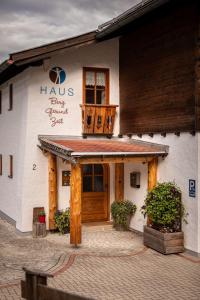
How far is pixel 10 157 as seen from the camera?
54.3ft

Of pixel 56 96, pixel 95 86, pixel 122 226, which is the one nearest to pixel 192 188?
pixel 122 226

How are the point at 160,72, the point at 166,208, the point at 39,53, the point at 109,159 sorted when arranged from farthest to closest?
the point at 39,53
the point at 160,72
the point at 109,159
the point at 166,208

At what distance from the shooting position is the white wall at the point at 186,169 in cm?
1135

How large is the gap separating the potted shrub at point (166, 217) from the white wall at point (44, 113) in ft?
13.9

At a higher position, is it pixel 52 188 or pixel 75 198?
pixel 52 188

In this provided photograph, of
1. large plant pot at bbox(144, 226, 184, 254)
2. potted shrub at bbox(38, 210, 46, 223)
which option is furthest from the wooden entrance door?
large plant pot at bbox(144, 226, 184, 254)

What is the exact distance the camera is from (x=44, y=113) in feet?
48.2

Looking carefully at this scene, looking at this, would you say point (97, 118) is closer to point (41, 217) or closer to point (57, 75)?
point (57, 75)

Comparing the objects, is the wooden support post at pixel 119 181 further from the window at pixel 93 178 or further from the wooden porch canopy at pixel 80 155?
the wooden porch canopy at pixel 80 155

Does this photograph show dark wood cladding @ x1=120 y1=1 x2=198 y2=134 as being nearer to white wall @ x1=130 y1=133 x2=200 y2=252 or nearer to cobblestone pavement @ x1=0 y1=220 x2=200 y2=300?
white wall @ x1=130 y1=133 x2=200 y2=252

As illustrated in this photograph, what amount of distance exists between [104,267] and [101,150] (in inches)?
Answer: 142

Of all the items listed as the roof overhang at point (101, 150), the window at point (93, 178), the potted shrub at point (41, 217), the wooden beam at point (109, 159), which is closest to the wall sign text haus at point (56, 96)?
the roof overhang at point (101, 150)

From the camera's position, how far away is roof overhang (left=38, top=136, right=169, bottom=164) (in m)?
11.9

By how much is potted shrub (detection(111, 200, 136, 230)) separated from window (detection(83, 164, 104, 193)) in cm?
115
